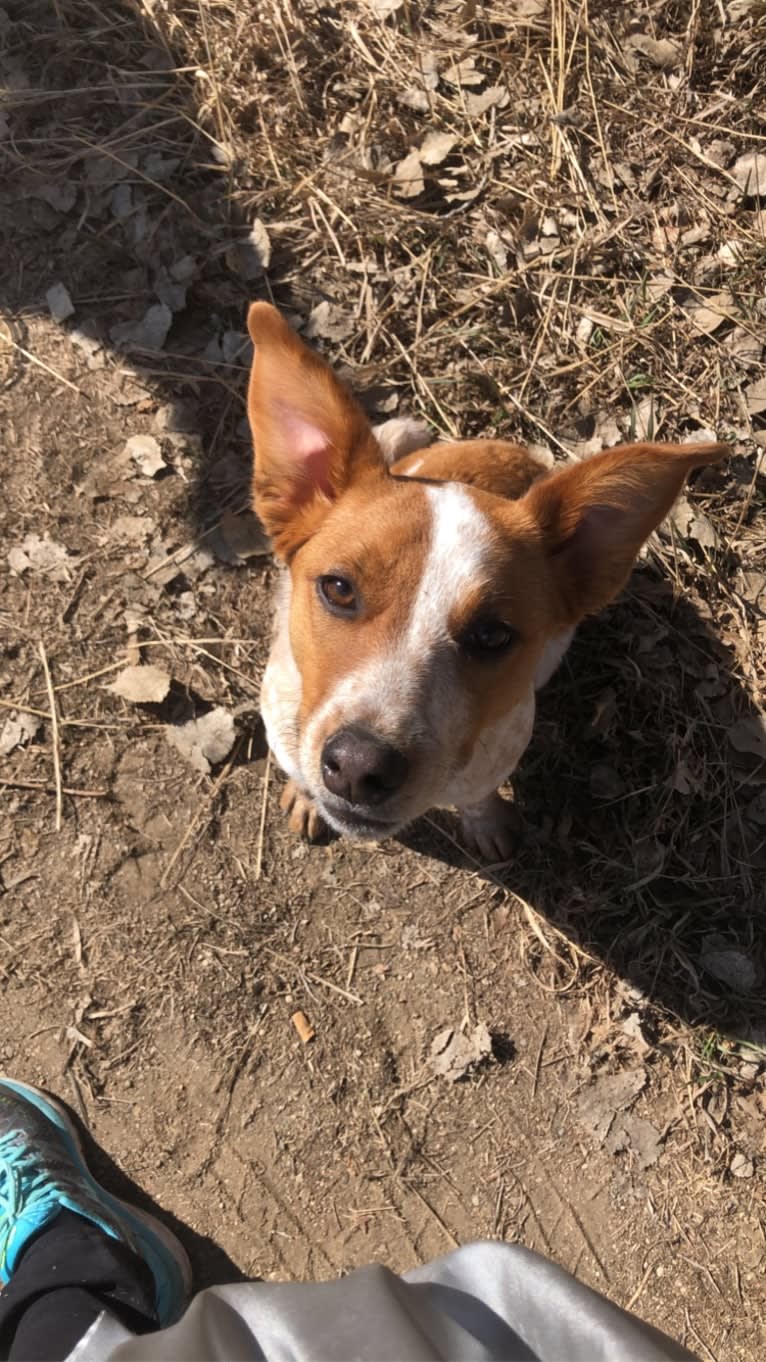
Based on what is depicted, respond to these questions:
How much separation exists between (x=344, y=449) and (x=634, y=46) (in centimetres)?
349

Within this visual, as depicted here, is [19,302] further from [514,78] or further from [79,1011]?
[79,1011]

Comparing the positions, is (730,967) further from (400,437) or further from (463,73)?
(463,73)

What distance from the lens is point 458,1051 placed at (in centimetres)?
394

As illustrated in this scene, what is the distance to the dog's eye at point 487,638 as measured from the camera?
9.29 feet

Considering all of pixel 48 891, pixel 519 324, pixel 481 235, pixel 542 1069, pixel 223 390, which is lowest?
pixel 542 1069

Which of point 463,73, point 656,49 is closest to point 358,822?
point 463,73

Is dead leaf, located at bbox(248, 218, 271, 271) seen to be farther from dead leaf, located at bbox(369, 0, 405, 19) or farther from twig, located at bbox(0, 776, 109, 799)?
twig, located at bbox(0, 776, 109, 799)

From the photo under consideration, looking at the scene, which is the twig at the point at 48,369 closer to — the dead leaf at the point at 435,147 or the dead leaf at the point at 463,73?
the dead leaf at the point at 435,147

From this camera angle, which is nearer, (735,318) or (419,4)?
(735,318)

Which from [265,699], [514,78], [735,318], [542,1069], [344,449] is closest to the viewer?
[344,449]

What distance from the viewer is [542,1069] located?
3.96 m

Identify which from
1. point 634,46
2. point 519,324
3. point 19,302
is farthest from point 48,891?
point 634,46

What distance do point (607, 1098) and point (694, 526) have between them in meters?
2.59

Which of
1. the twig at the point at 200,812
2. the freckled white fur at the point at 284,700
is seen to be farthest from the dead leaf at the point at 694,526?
the twig at the point at 200,812
